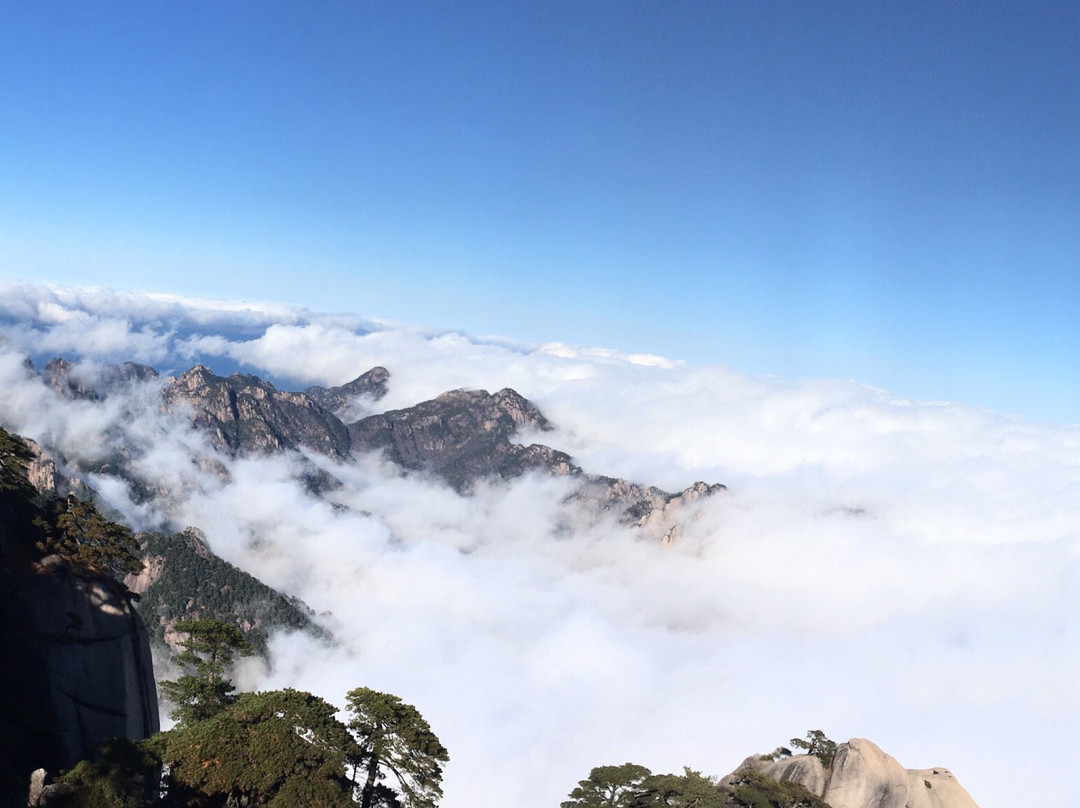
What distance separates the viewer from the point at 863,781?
7344cm

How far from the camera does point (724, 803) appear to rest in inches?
1984

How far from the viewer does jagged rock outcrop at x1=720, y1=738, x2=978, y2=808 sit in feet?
239

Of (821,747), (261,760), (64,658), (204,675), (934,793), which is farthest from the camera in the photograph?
(821,747)

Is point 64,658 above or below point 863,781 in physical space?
above

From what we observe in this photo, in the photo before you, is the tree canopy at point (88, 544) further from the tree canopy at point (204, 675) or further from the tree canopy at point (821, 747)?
the tree canopy at point (821, 747)

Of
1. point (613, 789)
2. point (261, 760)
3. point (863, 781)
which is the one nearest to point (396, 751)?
point (261, 760)

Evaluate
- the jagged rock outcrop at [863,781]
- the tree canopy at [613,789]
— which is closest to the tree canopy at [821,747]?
the jagged rock outcrop at [863,781]

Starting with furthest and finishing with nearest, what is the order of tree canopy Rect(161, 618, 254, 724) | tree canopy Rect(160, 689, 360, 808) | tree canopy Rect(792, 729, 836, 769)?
tree canopy Rect(792, 729, 836, 769) → tree canopy Rect(161, 618, 254, 724) → tree canopy Rect(160, 689, 360, 808)

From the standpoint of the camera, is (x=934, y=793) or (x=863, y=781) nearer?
(x=863, y=781)

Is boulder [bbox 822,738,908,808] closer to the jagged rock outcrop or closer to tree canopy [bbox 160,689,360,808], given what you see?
the jagged rock outcrop

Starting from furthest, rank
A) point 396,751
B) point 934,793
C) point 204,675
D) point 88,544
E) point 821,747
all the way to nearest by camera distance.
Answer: point 821,747, point 934,793, point 88,544, point 204,675, point 396,751

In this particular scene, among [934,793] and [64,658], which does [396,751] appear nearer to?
[64,658]

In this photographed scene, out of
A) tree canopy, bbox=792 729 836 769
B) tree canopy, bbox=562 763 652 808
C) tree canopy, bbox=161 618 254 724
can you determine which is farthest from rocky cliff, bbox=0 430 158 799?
tree canopy, bbox=792 729 836 769

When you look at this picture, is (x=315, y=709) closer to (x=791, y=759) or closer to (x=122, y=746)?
(x=122, y=746)
